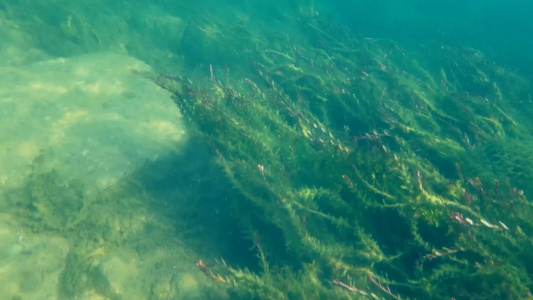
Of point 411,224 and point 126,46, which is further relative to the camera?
point 126,46

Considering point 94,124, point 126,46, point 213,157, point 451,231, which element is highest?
point 451,231

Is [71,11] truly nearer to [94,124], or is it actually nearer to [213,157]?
[94,124]

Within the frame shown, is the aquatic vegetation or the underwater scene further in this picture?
the underwater scene

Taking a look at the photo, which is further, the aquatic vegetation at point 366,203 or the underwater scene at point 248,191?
the underwater scene at point 248,191

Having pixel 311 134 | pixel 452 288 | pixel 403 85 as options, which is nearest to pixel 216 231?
pixel 311 134

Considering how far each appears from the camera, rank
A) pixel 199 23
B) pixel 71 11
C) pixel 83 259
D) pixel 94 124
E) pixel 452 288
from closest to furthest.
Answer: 1. pixel 452 288
2. pixel 83 259
3. pixel 94 124
4. pixel 71 11
5. pixel 199 23

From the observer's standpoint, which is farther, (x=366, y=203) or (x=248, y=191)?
(x=248, y=191)

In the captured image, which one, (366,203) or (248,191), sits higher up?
(366,203)

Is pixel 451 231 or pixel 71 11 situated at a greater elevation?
pixel 451 231
